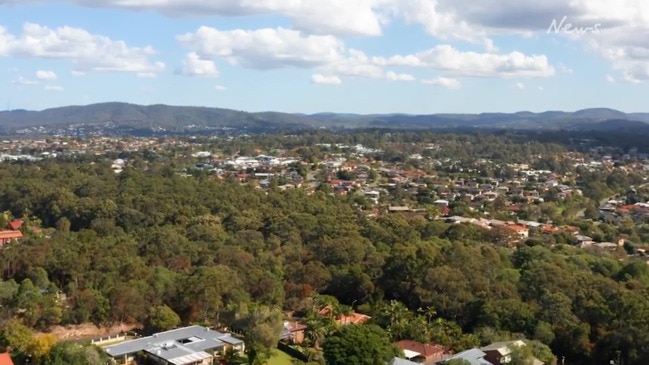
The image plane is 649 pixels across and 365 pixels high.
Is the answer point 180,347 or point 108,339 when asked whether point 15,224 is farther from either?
point 180,347

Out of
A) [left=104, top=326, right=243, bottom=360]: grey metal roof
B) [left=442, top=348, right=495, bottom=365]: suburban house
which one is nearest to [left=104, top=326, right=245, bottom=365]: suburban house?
[left=104, top=326, right=243, bottom=360]: grey metal roof

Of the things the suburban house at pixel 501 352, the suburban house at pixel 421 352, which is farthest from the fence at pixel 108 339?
the suburban house at pixel 501 352

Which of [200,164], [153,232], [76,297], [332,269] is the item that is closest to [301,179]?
[200,164]

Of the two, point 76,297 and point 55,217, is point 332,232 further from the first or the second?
point 55,217

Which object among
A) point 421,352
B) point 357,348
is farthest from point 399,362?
point 421,352

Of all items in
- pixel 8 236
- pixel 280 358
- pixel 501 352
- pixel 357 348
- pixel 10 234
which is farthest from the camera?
pixel 10 234
